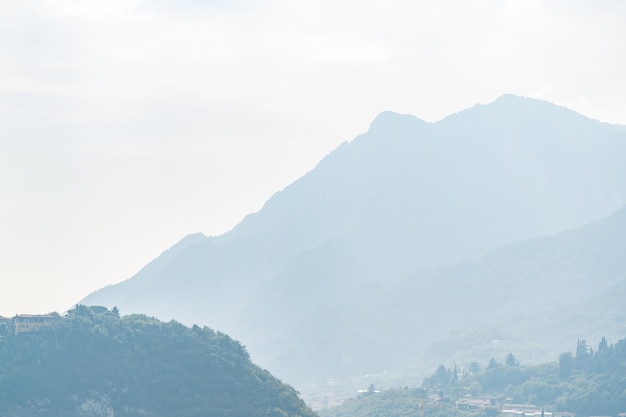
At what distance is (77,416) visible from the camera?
19962 centimetres

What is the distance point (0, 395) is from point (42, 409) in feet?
18.8

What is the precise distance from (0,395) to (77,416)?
33.9 feet

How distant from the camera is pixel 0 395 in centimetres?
19912

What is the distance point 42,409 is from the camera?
655ft

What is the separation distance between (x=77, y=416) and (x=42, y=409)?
468 centimetres
